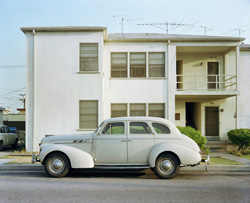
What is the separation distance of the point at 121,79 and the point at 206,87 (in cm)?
524

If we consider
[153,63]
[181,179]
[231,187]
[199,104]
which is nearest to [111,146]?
[181,179]

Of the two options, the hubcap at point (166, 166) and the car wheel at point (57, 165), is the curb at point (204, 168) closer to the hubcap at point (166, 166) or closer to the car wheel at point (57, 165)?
the car wheel at point (57, 165)

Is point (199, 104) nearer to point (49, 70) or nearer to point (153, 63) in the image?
point (153, 63)

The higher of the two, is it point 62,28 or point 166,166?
point 62,28

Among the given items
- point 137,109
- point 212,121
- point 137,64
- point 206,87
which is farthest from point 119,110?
point 212,121

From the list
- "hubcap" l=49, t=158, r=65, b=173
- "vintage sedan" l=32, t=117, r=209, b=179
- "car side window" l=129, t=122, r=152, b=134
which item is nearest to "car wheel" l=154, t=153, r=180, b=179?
"vintage sedan" l=32, t=117, r=209, b=179

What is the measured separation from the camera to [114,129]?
27.5 ft

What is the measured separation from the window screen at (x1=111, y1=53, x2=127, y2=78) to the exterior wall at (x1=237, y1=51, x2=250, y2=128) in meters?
7.00

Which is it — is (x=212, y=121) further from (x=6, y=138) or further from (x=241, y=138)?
(x=6, y=138)

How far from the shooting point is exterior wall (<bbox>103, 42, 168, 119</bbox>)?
1528cm

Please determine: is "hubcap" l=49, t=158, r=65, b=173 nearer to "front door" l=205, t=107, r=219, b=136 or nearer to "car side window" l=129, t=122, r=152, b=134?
"car side window" l=129, t=122, r=152, b=134

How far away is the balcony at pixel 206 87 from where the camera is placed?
49.4ft

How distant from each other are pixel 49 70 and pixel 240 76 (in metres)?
11.2

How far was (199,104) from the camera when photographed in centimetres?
1752
